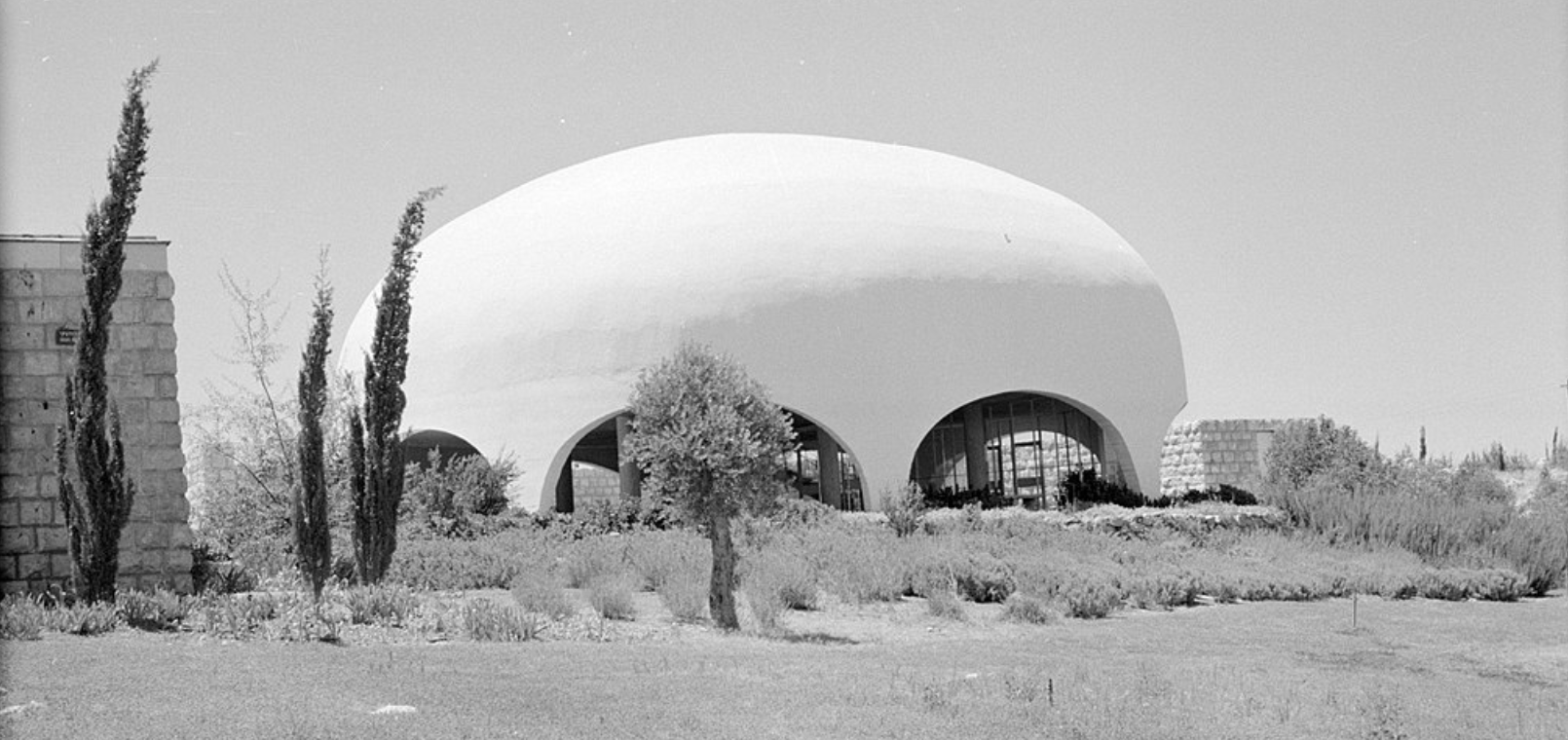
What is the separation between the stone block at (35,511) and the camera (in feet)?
44.9

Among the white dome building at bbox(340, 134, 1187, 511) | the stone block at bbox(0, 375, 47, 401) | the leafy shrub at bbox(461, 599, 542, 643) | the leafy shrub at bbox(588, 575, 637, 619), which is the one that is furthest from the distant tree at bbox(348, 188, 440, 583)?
the white dome building at bbox(340, 134, 1187, 511)

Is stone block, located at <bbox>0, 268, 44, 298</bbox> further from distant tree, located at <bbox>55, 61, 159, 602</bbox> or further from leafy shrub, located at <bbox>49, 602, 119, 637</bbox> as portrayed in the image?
leafy shrub, located at <bbox>49, 602, 119, 637</bbox>

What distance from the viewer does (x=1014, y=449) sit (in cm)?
3725

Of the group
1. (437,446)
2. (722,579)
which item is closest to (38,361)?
(722,579)

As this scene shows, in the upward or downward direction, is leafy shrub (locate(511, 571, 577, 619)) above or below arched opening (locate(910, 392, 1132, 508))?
below

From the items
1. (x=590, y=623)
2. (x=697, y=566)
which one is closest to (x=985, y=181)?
(x=697, y=566)

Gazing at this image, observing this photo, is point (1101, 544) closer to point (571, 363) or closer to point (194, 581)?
point (571, 363)

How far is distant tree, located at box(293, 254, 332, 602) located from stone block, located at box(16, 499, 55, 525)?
222cm

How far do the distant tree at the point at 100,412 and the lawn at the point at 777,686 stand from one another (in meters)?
1.60

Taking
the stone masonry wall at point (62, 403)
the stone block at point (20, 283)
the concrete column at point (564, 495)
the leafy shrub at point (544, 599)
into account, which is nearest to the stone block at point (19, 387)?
the stone masonry wall at point (62, 403)

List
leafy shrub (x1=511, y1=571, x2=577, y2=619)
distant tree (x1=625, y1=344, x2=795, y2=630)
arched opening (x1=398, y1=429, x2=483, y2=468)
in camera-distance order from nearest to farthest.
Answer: leafy shrub (x1=511, y1=571, x2=577, y2=619) < distant tree (x1=625, y1=344, x2=795, y2=630) < arched opening (x1=398, y1=429, x2=483, y2=468)

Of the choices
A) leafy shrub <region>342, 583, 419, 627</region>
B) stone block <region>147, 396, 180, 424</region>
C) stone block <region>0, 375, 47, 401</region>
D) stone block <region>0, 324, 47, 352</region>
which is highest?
stone block <region>0, 324, 47, 352</region>

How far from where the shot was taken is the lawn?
8.39 metres

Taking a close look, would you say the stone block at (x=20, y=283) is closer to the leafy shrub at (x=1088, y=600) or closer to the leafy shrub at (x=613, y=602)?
the leafy shrub at (x=613, y=602)
